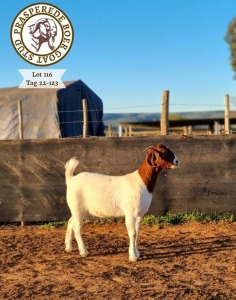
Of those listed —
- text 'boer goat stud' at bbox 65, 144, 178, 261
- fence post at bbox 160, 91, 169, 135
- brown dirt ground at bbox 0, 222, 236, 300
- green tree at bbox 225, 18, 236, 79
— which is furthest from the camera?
green tree at bbox 225, 18, 236, 79

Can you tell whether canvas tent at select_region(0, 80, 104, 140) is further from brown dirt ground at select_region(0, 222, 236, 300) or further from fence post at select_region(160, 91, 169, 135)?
brown dirt ground at select_region(0, 222, 236, 300)

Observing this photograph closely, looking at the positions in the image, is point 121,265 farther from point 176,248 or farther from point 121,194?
point 176,248

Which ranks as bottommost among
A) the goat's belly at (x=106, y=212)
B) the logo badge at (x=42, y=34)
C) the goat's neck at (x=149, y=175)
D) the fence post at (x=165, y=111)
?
the goat's belly at (x=106, y=212)

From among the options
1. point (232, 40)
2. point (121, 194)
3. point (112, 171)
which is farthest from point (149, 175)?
point (232, 40)

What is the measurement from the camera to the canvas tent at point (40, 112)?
1559 centimetres

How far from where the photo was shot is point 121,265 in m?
6.44

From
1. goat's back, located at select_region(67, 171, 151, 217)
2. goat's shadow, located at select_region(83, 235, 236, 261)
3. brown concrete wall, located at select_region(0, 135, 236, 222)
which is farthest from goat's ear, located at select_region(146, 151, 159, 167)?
brown concrete wall, located at select_region(0, 135, 236, 222)

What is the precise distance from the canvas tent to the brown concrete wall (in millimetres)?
5362

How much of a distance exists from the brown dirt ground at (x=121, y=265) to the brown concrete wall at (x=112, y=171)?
0.62m

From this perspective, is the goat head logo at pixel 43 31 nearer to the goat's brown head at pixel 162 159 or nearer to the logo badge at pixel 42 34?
the logo badge at pixel 42 34

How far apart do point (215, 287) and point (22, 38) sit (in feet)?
22.9

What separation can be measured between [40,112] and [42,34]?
234 inches

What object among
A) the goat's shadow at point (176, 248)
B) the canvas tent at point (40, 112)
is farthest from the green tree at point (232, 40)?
the goat's shadow at point (176, 248)

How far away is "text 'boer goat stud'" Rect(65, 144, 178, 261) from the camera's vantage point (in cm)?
685
